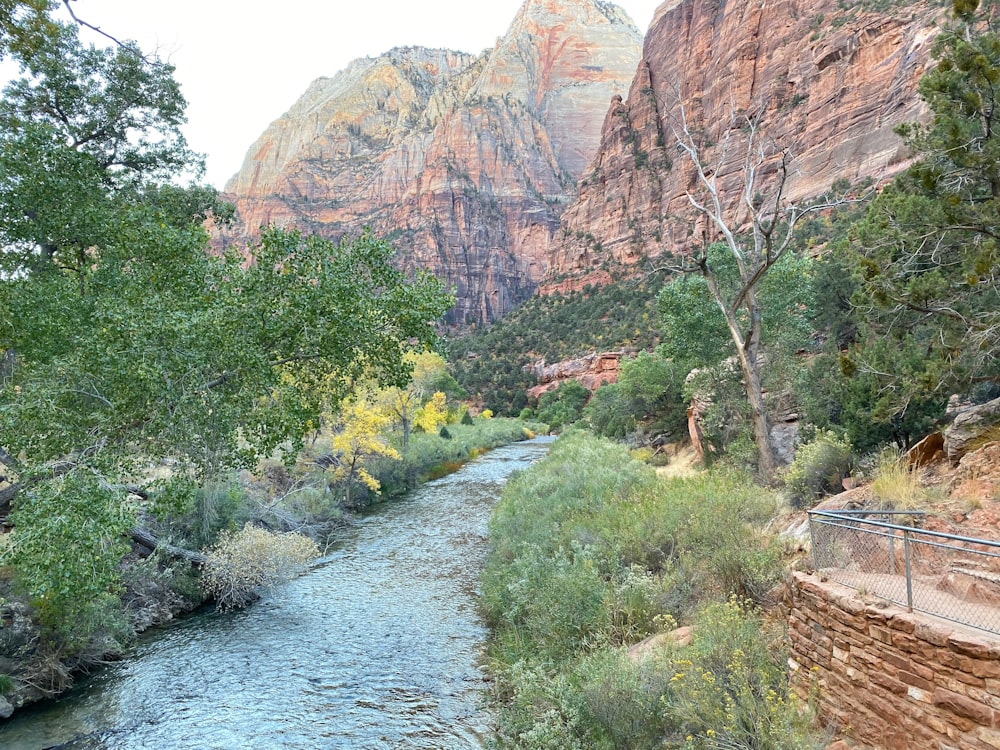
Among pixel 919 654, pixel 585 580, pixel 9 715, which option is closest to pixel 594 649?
pixel 585 580

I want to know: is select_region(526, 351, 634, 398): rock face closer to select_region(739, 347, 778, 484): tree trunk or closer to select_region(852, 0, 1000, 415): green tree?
select_region(739, 347, 778, 484): tree trunk

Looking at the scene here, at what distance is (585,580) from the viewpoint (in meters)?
7.89

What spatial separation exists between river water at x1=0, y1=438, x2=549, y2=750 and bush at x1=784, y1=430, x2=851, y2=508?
21.0 feet

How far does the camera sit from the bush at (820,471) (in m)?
9.80

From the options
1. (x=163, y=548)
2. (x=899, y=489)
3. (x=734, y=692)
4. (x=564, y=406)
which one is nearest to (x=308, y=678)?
(x=163, y=548)

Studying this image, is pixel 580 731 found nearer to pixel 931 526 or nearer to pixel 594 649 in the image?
pixel 594 649

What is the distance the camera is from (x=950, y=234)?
8.48 metres

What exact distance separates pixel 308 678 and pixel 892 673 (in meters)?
7.82

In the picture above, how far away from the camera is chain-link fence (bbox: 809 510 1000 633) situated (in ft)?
12.8

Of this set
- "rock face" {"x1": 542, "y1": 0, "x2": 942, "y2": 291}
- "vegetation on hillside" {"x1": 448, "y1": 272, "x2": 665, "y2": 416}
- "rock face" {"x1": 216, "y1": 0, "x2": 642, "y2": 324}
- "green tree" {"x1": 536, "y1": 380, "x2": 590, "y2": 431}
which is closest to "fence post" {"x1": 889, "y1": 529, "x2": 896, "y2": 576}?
"rock face" {"x1": 542, "y1": 0, "x2": 942, "y2": 291}

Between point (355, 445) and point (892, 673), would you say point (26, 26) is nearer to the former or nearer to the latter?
point (892, 673)

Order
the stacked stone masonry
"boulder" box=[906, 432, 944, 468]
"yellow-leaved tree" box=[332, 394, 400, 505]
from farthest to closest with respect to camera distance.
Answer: "yellow-leaved tree" box=[332, 394, 400, 505] < "boulder" box=[906, 432, 944, 468] < the stacked stone masonry

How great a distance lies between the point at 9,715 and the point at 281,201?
151840mm

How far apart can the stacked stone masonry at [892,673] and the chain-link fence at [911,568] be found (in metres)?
0.17
